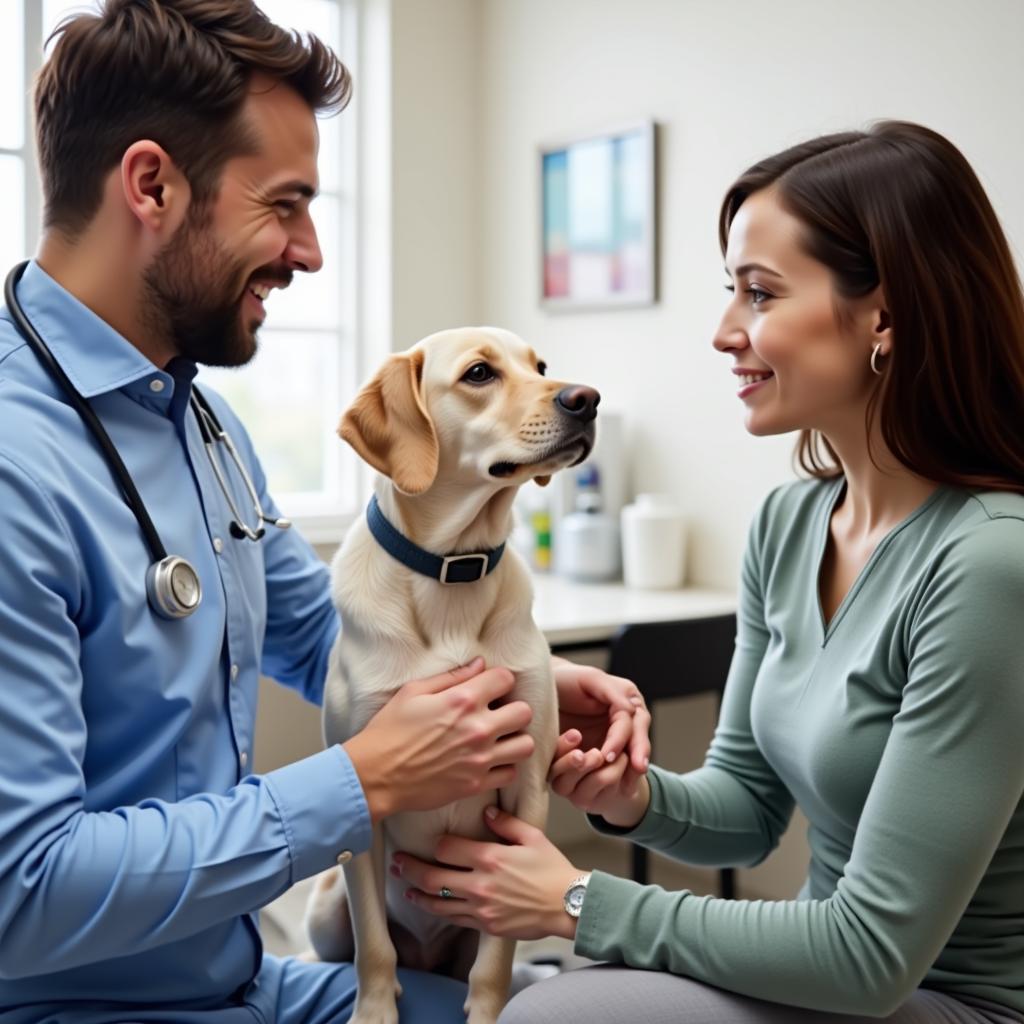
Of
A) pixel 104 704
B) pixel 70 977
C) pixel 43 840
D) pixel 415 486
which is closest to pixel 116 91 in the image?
pixel 415 486

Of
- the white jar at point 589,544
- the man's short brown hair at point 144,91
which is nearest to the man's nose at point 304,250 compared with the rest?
the man's short brown hair at point 144,91

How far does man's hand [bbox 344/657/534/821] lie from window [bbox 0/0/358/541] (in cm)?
242

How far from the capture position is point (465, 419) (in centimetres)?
131

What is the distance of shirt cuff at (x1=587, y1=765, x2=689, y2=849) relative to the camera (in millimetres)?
1427

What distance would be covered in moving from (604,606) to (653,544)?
32 centimetres

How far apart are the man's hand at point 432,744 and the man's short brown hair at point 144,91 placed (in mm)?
566

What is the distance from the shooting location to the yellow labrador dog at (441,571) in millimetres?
1242

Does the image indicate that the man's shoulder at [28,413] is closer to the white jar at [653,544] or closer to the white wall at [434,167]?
the white jar at [653,544]

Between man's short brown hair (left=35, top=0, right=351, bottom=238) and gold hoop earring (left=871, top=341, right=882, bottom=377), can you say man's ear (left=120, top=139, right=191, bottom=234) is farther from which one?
gold hoop earring (left=871, top=341, right=882, bottom=377)

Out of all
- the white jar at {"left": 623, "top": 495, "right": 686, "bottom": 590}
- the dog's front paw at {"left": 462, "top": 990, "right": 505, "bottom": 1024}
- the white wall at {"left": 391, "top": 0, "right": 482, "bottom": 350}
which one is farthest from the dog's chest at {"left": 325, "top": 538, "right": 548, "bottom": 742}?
the white wall at {"left": 391, "top": 0, "right": 482, "bottom": 350}

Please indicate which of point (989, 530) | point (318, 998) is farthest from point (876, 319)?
point (318, 998)

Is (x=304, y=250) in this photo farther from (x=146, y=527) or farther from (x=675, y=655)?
(x=675, y=655)

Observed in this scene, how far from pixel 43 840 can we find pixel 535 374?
75 cm

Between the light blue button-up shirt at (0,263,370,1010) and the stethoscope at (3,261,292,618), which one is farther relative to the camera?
the stethoscope at (3,261,292,618)
